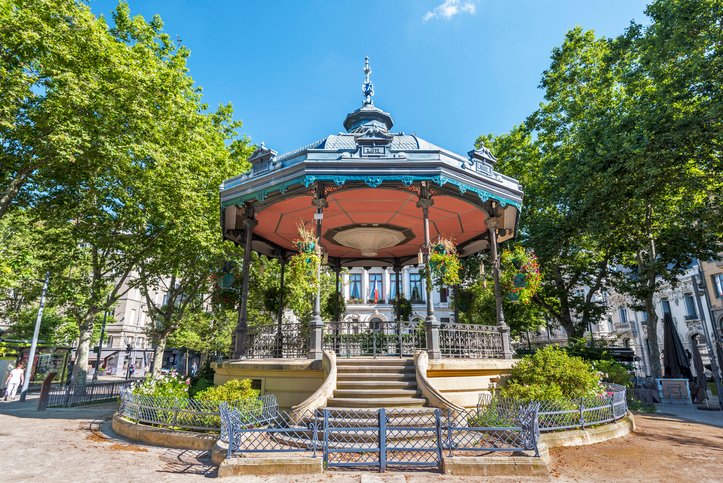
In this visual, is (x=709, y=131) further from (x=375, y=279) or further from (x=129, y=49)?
(x=375, y=279)

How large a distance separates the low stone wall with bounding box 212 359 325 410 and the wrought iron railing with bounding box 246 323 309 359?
1.05m

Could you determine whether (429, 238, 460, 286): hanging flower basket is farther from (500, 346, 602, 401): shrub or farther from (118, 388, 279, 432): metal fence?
(118, 388, 279, 432): metal fence

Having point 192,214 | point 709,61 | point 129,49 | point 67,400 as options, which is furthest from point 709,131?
point 67,400

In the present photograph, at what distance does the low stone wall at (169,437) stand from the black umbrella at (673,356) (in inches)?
866

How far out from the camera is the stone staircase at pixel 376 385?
8.72m

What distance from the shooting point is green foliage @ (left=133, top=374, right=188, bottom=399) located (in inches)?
415

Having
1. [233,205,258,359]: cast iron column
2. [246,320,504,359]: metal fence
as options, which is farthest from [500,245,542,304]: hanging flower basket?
[233,205,258,359]: cast iron column

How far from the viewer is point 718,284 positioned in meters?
37.0

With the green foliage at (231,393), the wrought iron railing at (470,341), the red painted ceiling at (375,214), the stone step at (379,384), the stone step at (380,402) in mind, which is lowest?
the stone step at (380,402)

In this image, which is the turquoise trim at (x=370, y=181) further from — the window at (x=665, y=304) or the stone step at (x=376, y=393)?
the window at (x=665, y=304)

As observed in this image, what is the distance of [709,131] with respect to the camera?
579 inches

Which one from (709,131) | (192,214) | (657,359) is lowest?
(657,359)

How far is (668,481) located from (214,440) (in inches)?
331

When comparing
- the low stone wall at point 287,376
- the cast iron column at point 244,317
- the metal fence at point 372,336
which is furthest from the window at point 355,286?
the low stone wall at point 287,376
